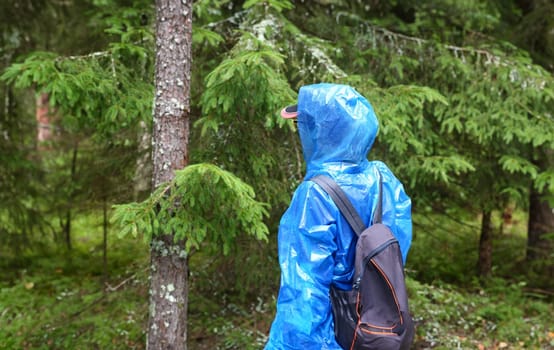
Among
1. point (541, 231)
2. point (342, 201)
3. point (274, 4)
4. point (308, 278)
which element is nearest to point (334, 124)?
point (342, 201)

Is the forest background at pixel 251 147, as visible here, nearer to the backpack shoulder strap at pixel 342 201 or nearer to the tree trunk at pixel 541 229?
the tree trunk at pixel 541 229

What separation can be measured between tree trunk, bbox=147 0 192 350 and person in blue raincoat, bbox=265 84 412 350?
143 centimetres

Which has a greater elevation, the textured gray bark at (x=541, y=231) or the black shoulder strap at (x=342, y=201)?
the black shoulder strap at (x=342, y=201)

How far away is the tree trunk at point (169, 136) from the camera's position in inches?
156

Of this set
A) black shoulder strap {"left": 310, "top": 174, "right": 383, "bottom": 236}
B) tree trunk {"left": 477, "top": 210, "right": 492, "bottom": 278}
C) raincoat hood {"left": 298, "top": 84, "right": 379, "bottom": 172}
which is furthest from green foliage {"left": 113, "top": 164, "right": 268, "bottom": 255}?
tree trunk {"left": 477, "top": 210, "right": 492, "bottom": 278}

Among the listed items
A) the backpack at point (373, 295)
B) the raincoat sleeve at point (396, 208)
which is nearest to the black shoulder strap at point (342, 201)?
the backpack at point (373, 295)

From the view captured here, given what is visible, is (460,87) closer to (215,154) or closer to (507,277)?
(215,154)

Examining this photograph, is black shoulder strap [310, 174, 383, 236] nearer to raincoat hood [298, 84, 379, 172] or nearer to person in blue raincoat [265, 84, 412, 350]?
person in blue raincoat [265, 84, 412, 350]

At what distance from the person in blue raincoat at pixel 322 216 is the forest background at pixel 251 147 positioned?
3.38ft

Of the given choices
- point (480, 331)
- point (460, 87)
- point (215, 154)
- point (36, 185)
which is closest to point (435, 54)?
point (460, 87)

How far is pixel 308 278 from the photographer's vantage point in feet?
7.93

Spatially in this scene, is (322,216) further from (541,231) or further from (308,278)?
(541,231)

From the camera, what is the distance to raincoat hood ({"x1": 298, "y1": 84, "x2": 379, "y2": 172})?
8.62 feet

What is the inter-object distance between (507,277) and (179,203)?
6.27 m
